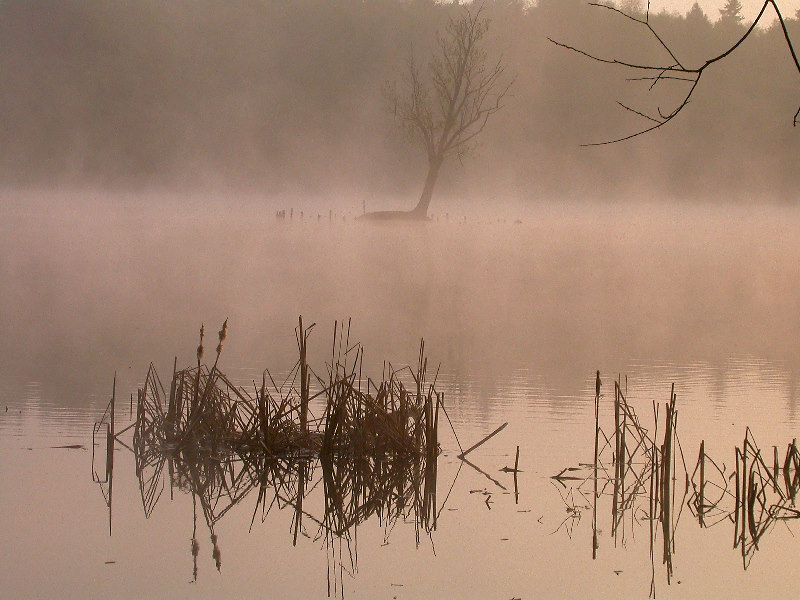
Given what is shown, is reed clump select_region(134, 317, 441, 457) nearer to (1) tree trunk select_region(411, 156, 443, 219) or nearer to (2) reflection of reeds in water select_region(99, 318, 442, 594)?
(2) reflection of reeds in water select_region(99, 318, 442, 594)

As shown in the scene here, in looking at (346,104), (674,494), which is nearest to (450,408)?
(674,494)

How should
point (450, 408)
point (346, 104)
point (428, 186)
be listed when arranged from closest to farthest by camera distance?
1. point (450, 408)
2. point (428, 186)
3. point (346, 104)

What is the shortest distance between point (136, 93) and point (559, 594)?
48323mm

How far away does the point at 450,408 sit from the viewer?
203 inches

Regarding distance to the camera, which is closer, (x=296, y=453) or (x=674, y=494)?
(x=674, y=494)

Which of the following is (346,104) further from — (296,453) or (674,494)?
(674,494)

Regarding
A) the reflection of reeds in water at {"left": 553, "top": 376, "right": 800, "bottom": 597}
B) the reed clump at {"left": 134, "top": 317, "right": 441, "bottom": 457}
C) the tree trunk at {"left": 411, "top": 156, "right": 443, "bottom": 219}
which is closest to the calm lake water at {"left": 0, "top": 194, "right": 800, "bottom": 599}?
the reflection of reeds in water at {"left": 553, "top": 376, "right": 800, "bottom": 597}

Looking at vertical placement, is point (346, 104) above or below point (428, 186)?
above

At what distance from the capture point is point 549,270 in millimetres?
15164

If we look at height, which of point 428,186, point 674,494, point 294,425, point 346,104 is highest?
point 346,104

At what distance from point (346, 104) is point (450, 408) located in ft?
145

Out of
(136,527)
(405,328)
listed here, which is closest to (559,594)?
(136,527)

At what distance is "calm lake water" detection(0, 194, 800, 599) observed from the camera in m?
2.88

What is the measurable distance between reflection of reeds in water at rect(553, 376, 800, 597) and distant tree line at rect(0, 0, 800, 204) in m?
39.7
